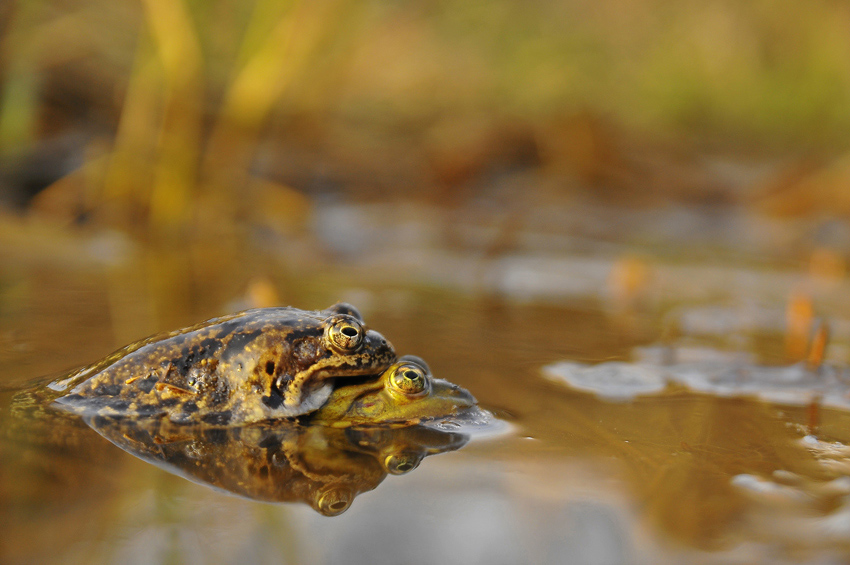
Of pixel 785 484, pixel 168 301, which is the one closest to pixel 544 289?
pixel 168 301

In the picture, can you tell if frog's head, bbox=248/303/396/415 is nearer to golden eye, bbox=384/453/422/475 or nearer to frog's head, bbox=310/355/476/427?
frog's head, bbox=310/355/476/427

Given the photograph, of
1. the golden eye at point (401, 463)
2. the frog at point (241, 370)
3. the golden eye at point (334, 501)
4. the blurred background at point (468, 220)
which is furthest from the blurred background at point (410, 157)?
the golden eye at point (334, 501)

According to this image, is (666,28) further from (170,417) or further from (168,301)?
(170,417)

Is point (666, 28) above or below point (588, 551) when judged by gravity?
above

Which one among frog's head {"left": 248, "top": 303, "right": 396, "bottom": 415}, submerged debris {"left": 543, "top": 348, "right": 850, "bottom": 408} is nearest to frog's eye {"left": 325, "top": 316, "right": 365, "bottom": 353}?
frog's head {"left": 248, "top": 303, "right": 396, "bottom": 415}

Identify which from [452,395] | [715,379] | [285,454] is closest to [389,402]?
[452,395]

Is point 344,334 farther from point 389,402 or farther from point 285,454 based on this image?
point 285,454

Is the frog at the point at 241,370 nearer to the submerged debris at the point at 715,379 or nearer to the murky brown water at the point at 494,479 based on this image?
the murky brown water at the point at 494,479
